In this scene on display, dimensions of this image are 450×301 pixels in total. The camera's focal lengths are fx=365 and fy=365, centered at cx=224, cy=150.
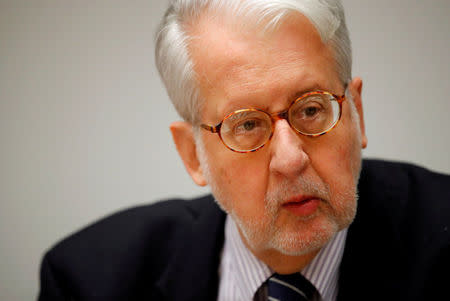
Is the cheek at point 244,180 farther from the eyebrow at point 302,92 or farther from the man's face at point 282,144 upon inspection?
the eyebrow at point 302,92

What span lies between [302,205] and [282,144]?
0.64ft

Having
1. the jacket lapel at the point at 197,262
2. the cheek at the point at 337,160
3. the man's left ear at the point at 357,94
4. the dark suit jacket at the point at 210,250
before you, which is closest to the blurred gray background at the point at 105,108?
the dark suit jacket at the point at 210,250

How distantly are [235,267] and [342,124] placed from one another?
741 millimetres

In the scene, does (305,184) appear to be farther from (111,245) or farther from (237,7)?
(111,245)

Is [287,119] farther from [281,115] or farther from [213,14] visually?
[213,14]

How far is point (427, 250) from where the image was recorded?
1247 mm

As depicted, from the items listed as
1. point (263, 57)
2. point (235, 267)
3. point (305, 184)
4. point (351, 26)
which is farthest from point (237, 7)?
point (351, 26)

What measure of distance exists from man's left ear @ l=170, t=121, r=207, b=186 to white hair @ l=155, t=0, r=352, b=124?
0.05 metres

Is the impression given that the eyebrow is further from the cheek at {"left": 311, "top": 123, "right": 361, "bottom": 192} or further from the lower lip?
the lower lip

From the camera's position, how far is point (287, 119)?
107cm

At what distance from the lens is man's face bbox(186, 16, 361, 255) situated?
1051 millimetres

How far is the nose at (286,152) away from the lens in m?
1.02

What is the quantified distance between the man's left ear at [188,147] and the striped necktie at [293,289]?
0.46 meters

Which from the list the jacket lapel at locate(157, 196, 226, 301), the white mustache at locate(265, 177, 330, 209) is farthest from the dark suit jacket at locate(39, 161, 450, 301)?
the white mustache at locate(265, 177, 330, 209)
